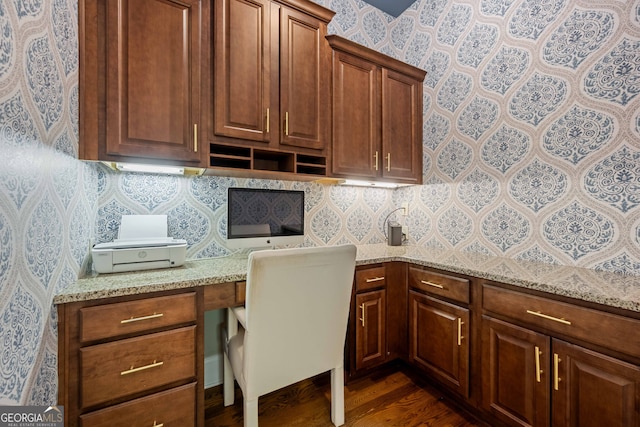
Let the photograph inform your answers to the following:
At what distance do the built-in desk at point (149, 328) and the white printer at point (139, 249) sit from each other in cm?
5

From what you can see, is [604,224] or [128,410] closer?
[128,410]

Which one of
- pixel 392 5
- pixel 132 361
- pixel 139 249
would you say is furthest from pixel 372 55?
pixel 132 361

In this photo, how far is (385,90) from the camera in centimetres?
220

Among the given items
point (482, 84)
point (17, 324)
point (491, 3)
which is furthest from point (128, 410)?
point (491, 3)

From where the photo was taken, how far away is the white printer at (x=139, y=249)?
1274 millimetres

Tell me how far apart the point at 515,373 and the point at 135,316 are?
1.84 m

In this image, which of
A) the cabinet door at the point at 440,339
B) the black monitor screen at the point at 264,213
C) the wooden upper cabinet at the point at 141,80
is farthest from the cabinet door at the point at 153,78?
the cabinet door at the point at 440,339

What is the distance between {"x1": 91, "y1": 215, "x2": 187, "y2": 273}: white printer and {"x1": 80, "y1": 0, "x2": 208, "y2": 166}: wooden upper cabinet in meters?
0.39

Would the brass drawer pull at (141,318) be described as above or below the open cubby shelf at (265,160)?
below

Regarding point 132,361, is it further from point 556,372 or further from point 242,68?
point 556,372

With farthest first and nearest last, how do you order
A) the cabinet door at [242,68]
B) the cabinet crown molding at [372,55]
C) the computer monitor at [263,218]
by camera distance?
the cabinet crown molding at [372,55]
the computer monitor at [263,218]
the cabinet door at [242,68]

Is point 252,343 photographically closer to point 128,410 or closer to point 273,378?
point 273,378

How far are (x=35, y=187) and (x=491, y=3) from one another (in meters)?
2.82

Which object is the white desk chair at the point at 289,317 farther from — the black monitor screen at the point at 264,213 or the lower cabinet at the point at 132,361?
the black monitor screen at the point at 264,213
